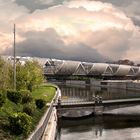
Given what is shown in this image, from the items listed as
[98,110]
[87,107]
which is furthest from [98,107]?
[87,107]

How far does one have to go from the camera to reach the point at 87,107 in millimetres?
83625

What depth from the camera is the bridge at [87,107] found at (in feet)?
262

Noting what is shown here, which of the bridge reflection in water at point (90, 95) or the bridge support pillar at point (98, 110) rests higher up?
the bridge support pillar at point (98, 110)

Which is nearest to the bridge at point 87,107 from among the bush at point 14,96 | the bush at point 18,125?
the bush at point 14,96

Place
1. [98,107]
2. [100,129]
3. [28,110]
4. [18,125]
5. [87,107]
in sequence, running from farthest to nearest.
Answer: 1. [98,107]
2. [87,107]
3. [100,129]
4. [28,110]
5. [18,125]

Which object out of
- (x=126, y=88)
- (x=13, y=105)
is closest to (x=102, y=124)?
(x=13, y=105)

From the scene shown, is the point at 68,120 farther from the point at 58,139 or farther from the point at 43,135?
the point at 43,135

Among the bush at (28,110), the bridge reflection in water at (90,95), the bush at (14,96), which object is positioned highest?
the bush at (14,96)

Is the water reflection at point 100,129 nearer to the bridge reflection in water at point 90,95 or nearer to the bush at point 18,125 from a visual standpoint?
the bush at point 18,125

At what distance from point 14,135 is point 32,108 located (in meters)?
12.8

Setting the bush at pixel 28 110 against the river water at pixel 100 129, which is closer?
the bush at pixel 28 110

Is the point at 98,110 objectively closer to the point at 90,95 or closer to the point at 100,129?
the point at 100,129

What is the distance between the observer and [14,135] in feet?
111

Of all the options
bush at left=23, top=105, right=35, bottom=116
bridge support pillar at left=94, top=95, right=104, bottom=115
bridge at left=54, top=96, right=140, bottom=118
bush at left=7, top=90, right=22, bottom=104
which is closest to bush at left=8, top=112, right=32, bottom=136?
bush at left=23, top=105, right=35, bottom=116
